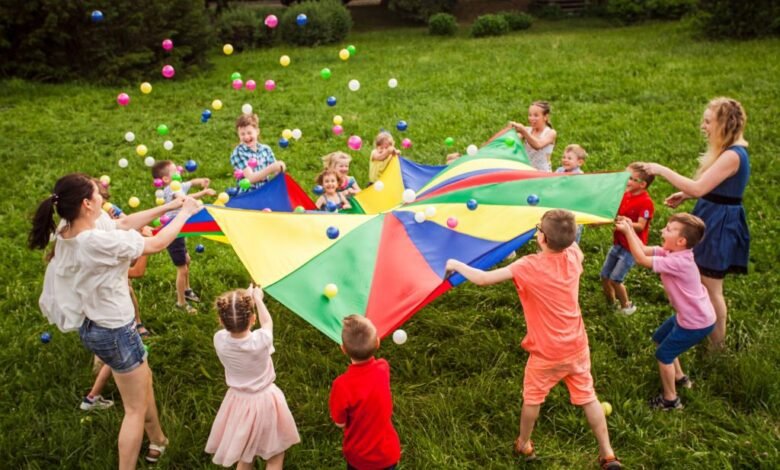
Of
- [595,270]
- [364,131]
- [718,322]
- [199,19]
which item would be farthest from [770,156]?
[199,19]

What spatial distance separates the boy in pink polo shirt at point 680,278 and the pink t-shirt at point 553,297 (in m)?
0.60

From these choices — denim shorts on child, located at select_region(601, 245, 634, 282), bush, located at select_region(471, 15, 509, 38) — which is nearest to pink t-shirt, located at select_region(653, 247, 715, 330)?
denim shorts on child, located at select_region(601, 245, 634, 282)

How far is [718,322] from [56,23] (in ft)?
41.1

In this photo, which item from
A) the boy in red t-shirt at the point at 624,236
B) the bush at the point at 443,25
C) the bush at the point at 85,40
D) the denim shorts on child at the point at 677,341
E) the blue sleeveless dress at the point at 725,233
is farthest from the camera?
the bush at the point at 443,25

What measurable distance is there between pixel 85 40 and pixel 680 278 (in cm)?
1257

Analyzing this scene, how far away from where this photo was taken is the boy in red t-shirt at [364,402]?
3166mm

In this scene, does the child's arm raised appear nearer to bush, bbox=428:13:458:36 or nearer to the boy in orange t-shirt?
the boy in orange t-shirt

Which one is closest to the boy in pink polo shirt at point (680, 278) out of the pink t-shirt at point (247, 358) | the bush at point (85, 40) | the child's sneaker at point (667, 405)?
the child's sneaker at point (667, 405)

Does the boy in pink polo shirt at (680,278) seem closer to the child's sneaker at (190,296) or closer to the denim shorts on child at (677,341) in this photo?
the denim shorts on child at (677,341)

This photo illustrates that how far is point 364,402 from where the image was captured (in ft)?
10.4

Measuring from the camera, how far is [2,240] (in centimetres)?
664

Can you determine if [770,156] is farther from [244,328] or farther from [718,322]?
[244,328]

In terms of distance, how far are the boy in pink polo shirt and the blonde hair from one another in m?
0.71

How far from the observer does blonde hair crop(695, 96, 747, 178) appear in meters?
4.19
